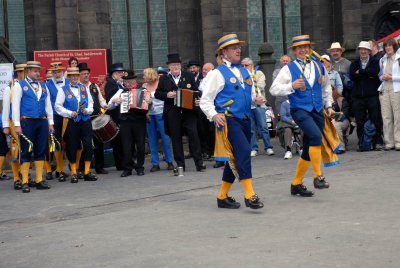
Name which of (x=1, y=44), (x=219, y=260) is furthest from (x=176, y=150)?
(x=219, y=260)

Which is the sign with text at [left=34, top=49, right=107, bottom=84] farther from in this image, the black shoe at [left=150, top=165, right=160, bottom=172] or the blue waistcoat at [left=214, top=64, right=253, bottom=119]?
the blue waistcoat at [left=214, top=64, right=253, bottom=119]

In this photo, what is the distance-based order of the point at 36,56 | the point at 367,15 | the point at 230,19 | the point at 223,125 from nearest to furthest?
the point at 223,125 < the point at 36,56 < the point at 230,19 < the point at 367,15

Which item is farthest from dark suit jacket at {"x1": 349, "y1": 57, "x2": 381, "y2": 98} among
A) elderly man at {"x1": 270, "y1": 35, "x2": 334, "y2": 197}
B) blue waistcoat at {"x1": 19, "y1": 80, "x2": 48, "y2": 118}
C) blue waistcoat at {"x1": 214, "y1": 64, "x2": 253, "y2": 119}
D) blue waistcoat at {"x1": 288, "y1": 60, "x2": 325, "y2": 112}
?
blue waistcoat at {"x1": 214, "y1": 64, "x2": 253, "y2": 119}

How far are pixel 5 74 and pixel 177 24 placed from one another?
9954 millimetres

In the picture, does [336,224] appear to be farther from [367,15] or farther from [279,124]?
[367,15]

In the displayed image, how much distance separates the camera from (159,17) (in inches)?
985

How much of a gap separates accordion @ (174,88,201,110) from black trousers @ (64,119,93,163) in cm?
165

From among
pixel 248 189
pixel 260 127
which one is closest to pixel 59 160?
pixel 260 127

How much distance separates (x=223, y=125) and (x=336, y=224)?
212 centimetres

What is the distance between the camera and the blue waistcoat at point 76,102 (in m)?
13.8

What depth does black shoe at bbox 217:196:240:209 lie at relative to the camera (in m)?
9.36

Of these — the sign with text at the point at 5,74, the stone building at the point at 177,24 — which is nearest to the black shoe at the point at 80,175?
the sign with text at the point at 5,74

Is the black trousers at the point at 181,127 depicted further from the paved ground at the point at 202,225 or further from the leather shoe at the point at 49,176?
the leather shoe at the point at 49,176

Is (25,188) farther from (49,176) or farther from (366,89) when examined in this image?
(366,89)
